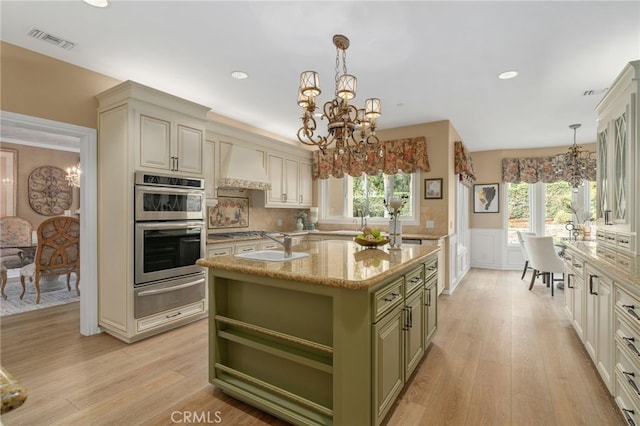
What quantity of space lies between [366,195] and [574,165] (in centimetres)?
361

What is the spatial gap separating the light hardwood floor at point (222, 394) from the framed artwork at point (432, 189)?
1969mm

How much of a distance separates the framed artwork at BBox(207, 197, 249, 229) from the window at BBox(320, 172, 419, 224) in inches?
66.4

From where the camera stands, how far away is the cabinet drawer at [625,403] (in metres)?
1.72

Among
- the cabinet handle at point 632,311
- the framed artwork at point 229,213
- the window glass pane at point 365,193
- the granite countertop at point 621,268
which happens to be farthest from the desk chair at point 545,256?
the framed artwork at point 229,213

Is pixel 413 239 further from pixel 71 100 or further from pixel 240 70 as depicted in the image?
pixel 71 100

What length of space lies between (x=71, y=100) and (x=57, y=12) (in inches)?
39.2

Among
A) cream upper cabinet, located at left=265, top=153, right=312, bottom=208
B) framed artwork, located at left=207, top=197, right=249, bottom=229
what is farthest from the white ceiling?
framed artwork, located at left=207, top=197, right=249, bottom=229

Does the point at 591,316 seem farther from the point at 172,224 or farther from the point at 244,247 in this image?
the point at 172,224

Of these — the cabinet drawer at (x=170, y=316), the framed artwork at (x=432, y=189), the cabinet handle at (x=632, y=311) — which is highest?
the framed artwork at (x=432, y=189)

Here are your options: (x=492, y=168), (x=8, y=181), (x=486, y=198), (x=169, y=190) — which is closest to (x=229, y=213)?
(x=169, y=190)

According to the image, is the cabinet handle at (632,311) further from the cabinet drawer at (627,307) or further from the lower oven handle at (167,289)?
the lower oven handle at (167,289)

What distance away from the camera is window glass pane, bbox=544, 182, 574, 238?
6648 mm

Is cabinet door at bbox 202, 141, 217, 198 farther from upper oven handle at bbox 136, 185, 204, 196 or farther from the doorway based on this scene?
the doorway

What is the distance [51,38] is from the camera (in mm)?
2660
